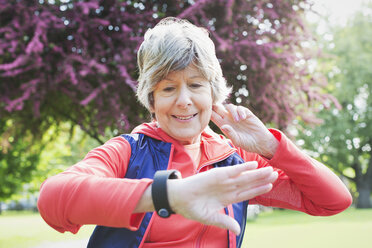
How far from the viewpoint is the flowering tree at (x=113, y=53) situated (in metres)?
3.36

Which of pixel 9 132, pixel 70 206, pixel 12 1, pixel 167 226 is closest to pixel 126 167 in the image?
pixel 167 226

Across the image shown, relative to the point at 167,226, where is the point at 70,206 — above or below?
above

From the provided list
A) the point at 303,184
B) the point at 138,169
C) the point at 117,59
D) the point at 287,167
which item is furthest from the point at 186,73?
the point at 117,59

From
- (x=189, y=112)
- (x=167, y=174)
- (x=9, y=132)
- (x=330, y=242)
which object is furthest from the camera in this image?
(x=330, y=242)

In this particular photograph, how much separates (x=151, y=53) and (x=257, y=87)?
2.22 metres

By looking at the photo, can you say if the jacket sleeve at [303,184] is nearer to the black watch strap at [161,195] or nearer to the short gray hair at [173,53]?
the short gray hair at [173,53]

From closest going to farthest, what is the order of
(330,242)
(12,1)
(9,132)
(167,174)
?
(167,174), (12,1), (9,132), (330,242)

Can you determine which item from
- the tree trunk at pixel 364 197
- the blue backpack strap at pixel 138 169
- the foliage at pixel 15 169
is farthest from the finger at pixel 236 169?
the tree trunk at pixel 364 197

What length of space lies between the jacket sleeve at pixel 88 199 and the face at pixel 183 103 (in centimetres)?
49

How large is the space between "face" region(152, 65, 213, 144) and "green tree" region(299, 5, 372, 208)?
1697 centimetres

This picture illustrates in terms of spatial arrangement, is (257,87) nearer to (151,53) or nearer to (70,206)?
(151,53)

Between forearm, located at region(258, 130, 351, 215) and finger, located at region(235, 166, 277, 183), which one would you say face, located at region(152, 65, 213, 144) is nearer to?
forearm, located at region(258, 130, 351, 215)

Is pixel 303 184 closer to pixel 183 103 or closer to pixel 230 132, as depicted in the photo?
pixel 230 132

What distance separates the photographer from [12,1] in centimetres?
345
